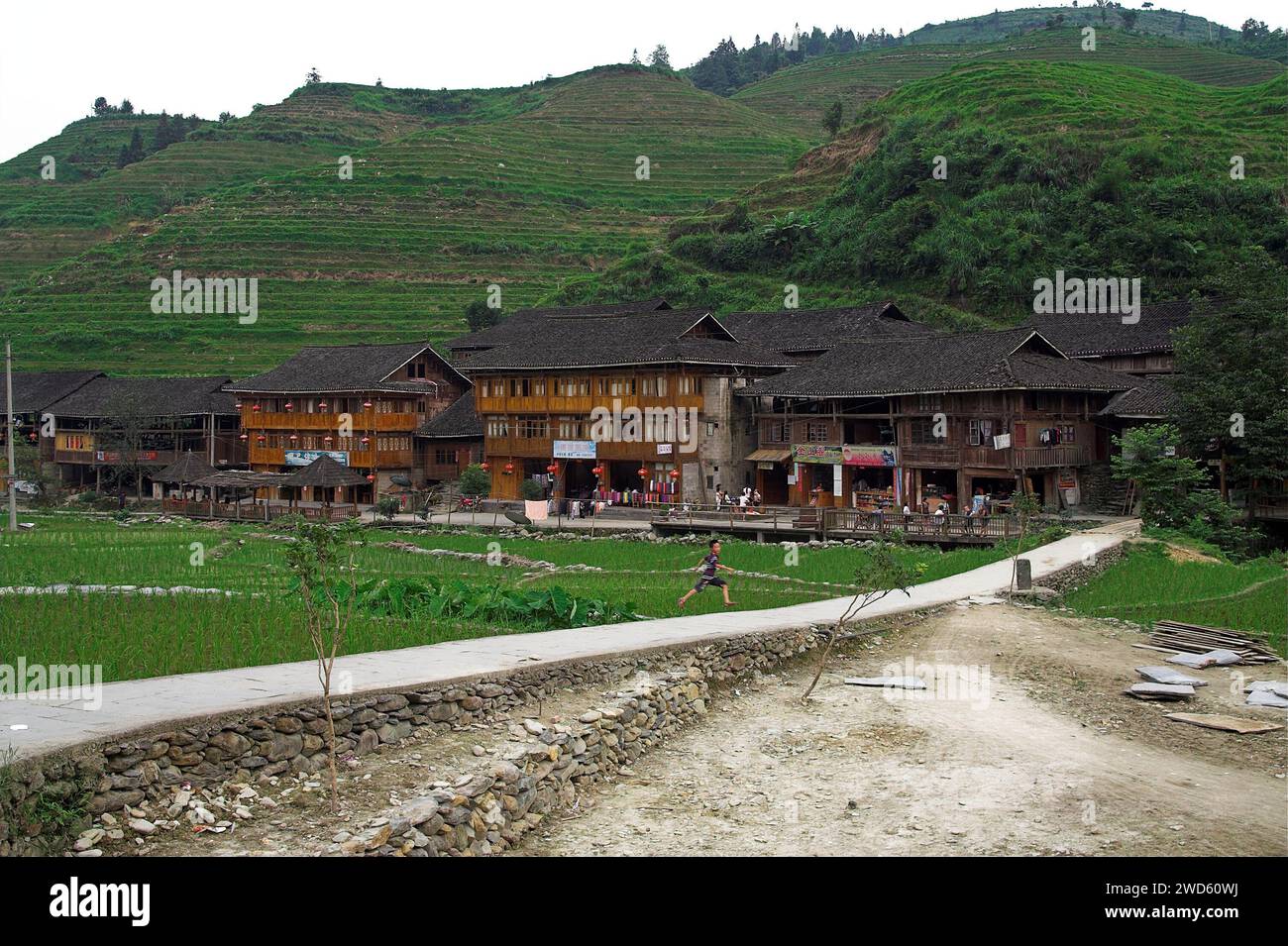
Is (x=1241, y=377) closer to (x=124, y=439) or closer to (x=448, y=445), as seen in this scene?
(x=448, y=445)

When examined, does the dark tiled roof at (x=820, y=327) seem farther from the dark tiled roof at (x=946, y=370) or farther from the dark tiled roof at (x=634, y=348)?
the dark tiled roof at (x=946, y=370)

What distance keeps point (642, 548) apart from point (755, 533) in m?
5.35

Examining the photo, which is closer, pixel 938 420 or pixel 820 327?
pixel 938 420

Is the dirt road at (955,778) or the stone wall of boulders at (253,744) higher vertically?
the stone wall of boulders at (253,744)

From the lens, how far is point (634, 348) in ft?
167

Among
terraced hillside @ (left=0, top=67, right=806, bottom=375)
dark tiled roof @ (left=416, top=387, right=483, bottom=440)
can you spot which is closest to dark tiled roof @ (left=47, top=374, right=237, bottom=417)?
terraced hillside @ (left=0, top=67, right=806, bottom=375)

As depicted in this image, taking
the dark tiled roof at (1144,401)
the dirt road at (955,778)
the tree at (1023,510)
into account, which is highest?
the dark tiled roof at (1144,401)

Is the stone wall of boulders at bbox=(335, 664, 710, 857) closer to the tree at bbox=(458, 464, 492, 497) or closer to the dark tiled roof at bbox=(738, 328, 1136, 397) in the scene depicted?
the dark tiled roof at bbox=(738, 328, 1136, 397)

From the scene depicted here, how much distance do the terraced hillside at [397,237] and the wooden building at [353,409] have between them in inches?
676

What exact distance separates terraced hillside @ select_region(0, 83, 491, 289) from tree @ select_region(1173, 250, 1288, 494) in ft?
312

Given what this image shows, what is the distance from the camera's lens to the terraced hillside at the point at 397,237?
83.2 meters

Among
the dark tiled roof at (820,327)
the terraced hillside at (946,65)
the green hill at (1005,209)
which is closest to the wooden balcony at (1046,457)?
the dark tiled roof at (820,327)

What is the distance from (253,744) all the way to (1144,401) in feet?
127

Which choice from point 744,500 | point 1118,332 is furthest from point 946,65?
point 744,500
